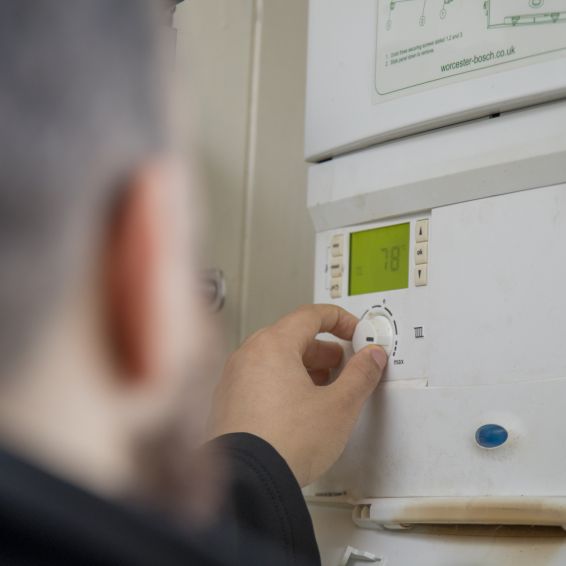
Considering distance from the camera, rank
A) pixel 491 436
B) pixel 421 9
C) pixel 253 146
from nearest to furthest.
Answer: pixel 491 436, pixel 421 9, pixel 253 146

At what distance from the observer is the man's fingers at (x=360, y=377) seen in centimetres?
80

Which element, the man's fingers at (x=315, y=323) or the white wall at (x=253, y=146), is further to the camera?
the white wall at (x=253, y=146)

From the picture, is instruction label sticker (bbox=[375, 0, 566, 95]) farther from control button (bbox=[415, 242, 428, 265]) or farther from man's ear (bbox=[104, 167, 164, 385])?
man's ear (bbox=[104, 167, 164, 385])

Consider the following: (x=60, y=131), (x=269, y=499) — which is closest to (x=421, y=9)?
(x=269, y=499)

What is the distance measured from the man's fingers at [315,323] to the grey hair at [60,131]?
0.61 metres

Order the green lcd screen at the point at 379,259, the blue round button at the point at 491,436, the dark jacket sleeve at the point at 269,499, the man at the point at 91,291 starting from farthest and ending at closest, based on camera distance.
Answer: the green lcd screen at the point at 379,259
the blue round button at the point at 491,436
the dark jacket sleeve at the point at 269,499
the man at the point at 91,291

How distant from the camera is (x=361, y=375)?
0.81m

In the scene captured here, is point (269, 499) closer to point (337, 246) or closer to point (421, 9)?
point (337, 246)

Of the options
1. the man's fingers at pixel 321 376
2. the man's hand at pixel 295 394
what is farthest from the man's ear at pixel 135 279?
the man's fingers at pixel 321 376

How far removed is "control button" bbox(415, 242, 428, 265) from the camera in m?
0.84

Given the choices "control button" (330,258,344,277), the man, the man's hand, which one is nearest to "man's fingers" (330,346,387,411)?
the man's hand

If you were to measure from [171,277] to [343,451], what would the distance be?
652 mm

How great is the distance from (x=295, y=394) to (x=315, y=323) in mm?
79

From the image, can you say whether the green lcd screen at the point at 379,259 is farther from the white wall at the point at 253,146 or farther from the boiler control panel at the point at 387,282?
the white wall at the point at 253,146
